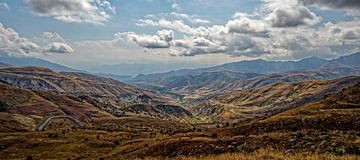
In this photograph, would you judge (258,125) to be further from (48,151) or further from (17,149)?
(17,149)

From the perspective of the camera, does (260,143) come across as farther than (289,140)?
Yes

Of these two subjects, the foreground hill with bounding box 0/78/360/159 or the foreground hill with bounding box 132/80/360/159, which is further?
the foreground hill with bounding box 132/80/360/159

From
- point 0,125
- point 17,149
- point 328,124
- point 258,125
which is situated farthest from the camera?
point 0,125

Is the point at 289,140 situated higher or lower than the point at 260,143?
higher

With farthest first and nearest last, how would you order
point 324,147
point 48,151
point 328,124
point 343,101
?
1. point 343,101
2. point 48,151
3. point 328,124
4. point 324,147

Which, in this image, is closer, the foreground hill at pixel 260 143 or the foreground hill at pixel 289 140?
the foreground hill at pixel 260 143

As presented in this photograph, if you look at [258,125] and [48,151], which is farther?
[48,151]

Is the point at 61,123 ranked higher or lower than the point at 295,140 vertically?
lower

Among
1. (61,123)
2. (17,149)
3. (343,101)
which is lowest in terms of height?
(61,123)

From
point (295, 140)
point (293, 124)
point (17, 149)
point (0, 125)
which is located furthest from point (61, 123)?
point (295, 140)
